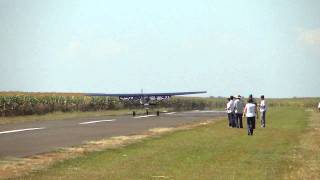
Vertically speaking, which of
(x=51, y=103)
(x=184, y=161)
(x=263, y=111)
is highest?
(x=51, y=103)

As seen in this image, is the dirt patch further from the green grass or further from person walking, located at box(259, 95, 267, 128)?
person walking, located at box(259, 95, 267, 128)

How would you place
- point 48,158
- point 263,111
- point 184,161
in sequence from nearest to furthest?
point 184,161, point 48,158, point 263,111

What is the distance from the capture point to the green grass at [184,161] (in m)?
12.4

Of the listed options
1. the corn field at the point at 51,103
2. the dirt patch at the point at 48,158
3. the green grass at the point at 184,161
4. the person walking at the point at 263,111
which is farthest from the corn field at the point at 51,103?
the green grass at the point at 184,161

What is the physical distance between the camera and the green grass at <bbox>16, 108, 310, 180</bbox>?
12.4 m

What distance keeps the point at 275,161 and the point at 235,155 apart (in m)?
1.57

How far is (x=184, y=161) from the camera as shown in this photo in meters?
14.7

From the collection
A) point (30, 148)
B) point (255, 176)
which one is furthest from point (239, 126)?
point (255, 176)

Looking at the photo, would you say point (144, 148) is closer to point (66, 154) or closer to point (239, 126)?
point (66, 154)

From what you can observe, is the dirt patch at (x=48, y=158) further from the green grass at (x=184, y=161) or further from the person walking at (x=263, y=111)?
the person walking at (x=263, y=111)

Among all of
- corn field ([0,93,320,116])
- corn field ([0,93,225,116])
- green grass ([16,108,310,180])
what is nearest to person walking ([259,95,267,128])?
green grass ([16,108,310,180])

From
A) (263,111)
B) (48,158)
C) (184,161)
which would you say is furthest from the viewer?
(263,111)

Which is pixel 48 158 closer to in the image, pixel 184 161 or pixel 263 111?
pixel 184 161

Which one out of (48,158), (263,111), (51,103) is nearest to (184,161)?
(48,158)
